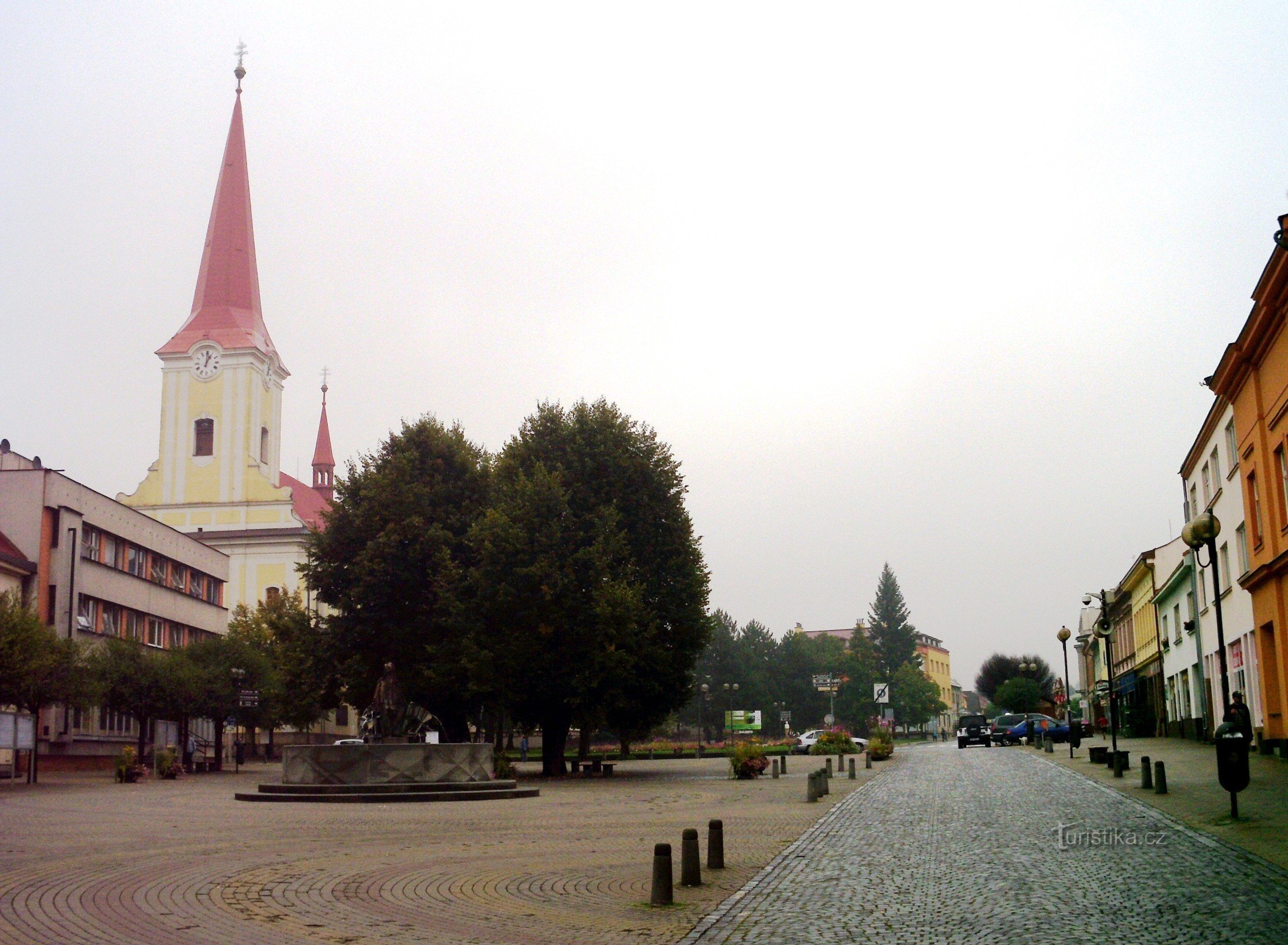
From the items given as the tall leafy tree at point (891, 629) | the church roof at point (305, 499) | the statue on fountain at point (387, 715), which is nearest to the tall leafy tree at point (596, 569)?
the statue on fountain at point (387, 715)

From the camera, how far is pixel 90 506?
50.0 m

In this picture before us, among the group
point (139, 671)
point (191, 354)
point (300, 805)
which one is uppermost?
point (191, 354)

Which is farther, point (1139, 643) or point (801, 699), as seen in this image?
point (801, 699)

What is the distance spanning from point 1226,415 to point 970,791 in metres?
15.4

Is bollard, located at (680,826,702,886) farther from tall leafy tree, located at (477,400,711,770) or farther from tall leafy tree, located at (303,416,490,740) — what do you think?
tall leafy tree, located at (303,416,490,740)

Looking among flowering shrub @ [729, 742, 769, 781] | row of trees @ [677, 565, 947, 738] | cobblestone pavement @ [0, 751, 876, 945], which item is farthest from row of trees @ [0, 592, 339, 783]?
row of trees @ [677, 565, 947, 738]

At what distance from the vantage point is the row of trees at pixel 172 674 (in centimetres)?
3484

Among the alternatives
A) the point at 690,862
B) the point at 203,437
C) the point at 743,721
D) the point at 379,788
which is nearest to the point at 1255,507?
the point at 379,788

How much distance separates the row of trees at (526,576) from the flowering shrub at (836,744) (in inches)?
311

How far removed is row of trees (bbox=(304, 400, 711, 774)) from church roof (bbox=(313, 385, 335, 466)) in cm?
5984

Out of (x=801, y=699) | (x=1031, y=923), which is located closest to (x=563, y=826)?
(x=1031, y=923)

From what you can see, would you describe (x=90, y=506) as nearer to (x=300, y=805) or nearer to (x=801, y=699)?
(x=300, y=805)

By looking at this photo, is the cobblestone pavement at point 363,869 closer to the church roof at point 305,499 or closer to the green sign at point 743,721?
the green sign at point 743,721

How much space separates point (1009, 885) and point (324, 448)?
94.3 m
